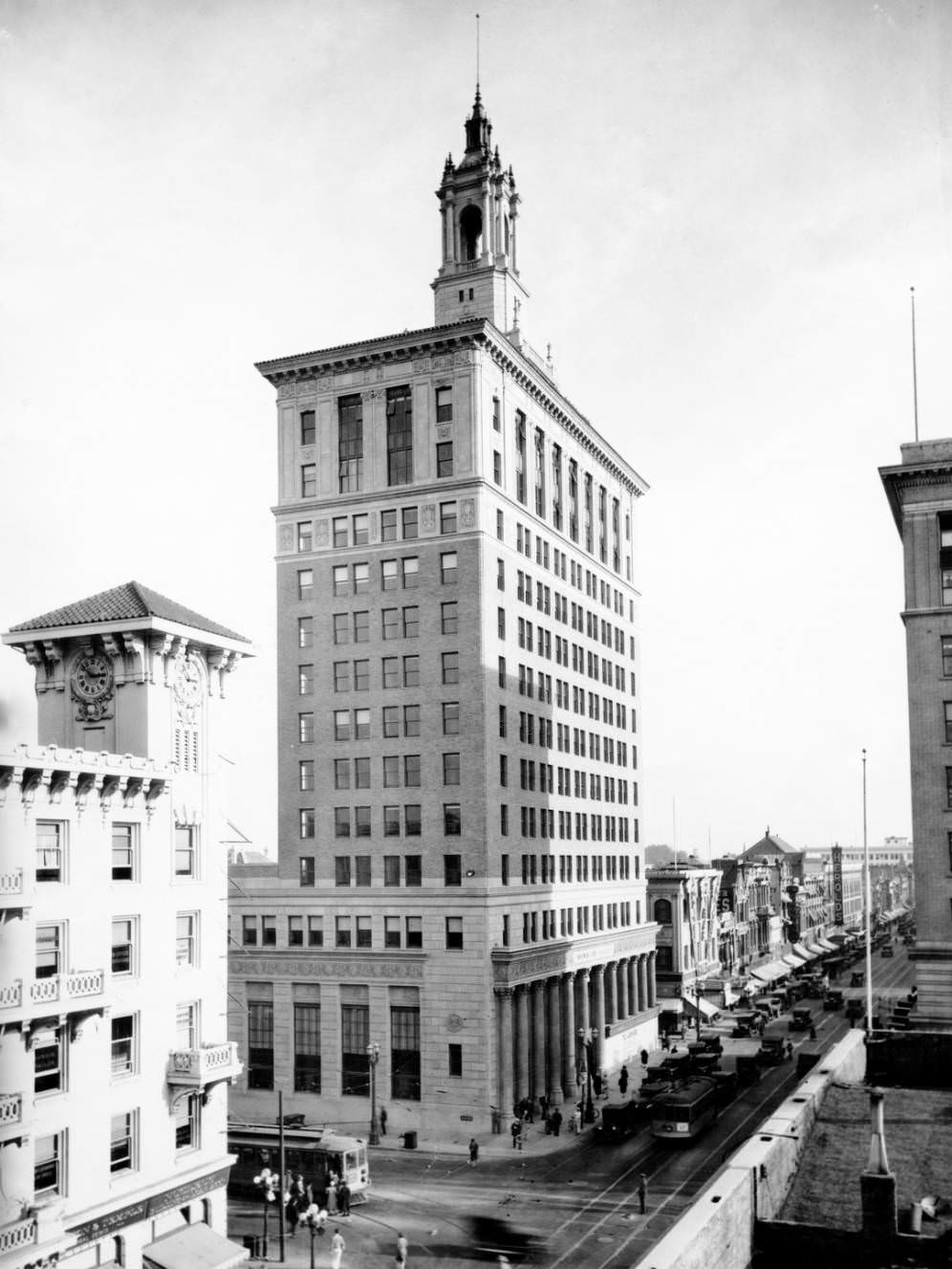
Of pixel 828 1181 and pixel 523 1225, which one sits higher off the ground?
pixel 828 1181

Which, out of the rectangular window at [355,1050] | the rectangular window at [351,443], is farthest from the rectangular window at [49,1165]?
the rectangular window at [351,443]

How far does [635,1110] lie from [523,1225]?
67.0 feet

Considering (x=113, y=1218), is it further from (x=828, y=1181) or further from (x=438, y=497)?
(x=438, y=497)

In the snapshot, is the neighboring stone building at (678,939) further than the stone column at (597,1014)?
Yes

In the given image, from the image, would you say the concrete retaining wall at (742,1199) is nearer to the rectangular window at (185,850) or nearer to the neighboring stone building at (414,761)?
the rectangular window at (185,850)

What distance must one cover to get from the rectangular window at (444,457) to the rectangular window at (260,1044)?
32.1m

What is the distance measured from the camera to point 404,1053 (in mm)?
71250

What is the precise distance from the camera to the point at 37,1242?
3562 centimetres

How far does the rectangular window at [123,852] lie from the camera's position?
142ft

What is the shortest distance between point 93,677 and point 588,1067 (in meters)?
44.4

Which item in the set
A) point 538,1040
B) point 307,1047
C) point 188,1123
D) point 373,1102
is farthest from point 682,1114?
point 188,1123

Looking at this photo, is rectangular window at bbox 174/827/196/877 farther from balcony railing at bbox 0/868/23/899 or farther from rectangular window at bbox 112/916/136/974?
balcony railing at bbox 0/868/23/899

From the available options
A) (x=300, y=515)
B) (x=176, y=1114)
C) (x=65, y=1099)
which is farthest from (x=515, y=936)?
(x=65, y=1099)

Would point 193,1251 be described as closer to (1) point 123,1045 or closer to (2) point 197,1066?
(2) point 197,1066
